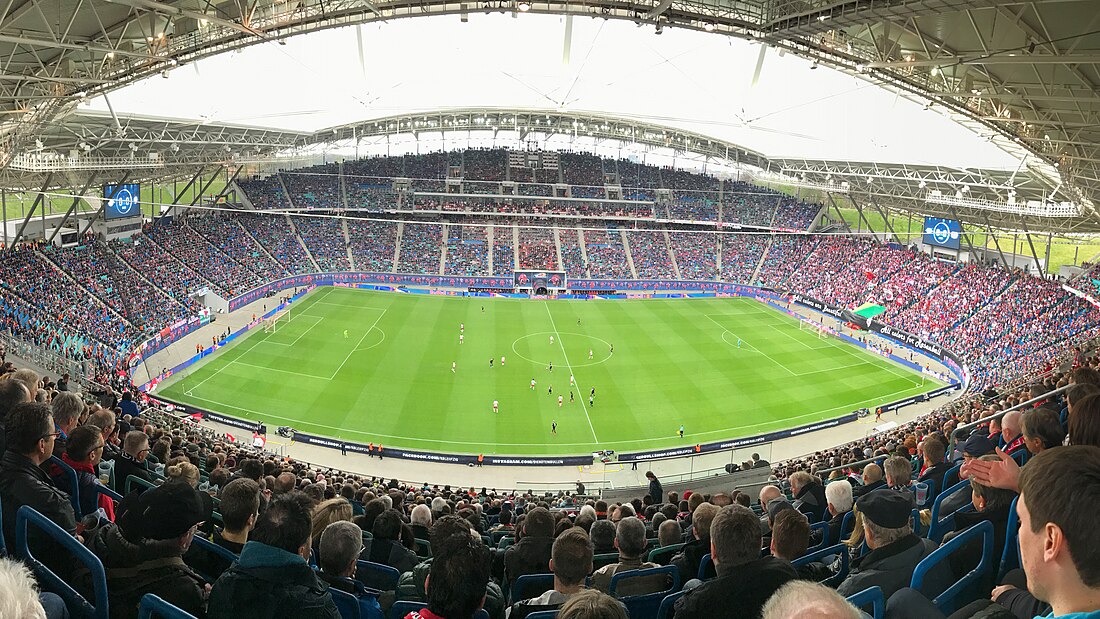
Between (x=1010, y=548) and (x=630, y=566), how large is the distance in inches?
126

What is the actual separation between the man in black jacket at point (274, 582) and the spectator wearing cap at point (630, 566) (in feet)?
9.95

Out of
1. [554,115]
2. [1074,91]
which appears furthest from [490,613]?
[554,115]

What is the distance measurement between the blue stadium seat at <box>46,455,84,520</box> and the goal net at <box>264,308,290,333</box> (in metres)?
42.0

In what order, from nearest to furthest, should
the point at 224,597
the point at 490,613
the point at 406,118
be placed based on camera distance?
the point at 224,597, the point at 490,613, the point at 406,118

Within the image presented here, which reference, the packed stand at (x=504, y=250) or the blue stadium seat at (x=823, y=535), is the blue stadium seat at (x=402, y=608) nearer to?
the blue stadium seat at (x=823, y=535)

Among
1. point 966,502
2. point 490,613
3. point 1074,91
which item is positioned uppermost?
point 1074,91

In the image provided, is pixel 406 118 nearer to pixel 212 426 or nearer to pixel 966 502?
pixel 212 426

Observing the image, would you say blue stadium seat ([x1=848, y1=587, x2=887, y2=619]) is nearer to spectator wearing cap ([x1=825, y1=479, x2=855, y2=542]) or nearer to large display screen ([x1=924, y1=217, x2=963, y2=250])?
spectator wearing cap ([x1=825, y1=479, x2=855, y2=542])

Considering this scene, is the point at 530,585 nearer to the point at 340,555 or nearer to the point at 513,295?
the point at 340,555

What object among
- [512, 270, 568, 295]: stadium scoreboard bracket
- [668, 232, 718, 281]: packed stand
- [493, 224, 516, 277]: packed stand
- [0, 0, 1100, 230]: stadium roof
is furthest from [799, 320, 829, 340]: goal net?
[493, 224, 516, 277]: packed stand

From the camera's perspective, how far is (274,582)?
3.82 metres

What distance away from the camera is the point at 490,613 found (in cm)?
485

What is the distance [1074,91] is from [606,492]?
698 inches

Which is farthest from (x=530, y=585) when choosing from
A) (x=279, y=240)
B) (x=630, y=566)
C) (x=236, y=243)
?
(x=279, y=240)
